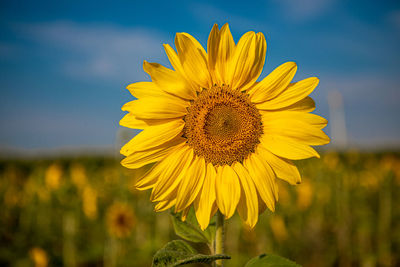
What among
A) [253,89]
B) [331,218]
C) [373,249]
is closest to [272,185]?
[253,89]

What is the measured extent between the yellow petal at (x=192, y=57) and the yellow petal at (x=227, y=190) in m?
0.49

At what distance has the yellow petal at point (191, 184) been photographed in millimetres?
1623

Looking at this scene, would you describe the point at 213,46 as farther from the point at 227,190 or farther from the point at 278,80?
the point at 227,190

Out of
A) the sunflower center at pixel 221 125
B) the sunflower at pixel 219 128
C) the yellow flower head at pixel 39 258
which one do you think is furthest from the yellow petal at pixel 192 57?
the yellow flower head at pixel 39 258

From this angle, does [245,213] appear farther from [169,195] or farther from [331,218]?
[331,218]

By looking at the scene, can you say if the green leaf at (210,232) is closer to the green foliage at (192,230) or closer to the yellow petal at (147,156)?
the green foliage at (192,230)

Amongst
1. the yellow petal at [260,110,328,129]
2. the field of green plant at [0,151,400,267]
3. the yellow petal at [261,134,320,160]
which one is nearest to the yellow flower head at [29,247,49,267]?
the field of green plant at [0,151,400,267]

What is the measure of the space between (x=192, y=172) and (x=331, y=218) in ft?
24.3

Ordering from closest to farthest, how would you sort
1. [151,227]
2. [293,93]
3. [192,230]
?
[293,93] < [192,230] < [151,227]

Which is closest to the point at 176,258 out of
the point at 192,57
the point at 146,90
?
the point at 146,90

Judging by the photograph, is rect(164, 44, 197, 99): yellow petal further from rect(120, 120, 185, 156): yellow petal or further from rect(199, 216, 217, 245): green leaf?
rect(199, 216, 217, 245): green leaf

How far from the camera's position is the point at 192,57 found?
5.27 feet

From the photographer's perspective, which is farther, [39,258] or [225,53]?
[39,258]

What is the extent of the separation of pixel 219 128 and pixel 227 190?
35cm
